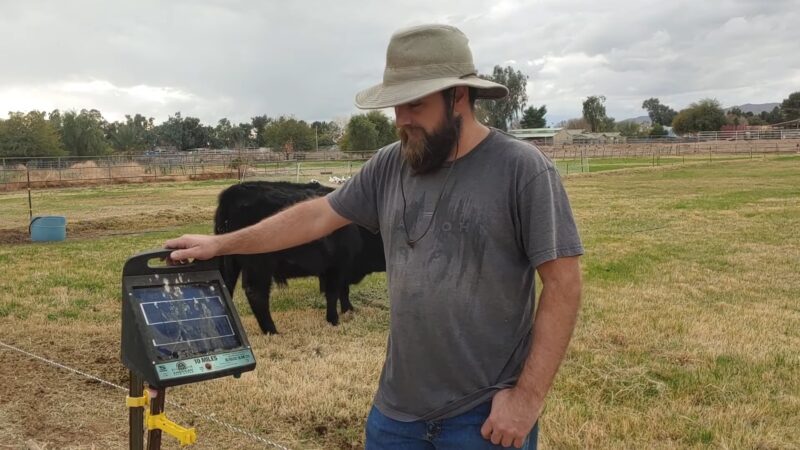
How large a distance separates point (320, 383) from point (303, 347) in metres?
1.15

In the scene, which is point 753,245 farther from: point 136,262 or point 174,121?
point 174,121

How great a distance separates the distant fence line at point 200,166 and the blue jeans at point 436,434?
21.6 meters

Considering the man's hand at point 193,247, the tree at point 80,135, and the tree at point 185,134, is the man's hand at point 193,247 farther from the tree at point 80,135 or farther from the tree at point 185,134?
the tree at point 185,134

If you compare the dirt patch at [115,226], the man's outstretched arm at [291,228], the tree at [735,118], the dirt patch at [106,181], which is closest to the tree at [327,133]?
the dirt patch at [106,181]

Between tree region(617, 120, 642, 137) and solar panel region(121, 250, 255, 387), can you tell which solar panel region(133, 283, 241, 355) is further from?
tree region(617, 120, 642, 137)

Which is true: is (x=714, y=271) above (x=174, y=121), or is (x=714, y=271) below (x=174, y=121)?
below

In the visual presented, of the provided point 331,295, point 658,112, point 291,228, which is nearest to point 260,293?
point 331,295

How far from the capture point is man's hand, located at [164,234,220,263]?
239 cm

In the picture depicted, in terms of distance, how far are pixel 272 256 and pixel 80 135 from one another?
68123mm

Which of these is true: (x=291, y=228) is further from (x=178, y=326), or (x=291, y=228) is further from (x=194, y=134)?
(x=194, y=134)

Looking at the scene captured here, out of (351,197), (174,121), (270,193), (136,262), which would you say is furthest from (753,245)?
(174,121)

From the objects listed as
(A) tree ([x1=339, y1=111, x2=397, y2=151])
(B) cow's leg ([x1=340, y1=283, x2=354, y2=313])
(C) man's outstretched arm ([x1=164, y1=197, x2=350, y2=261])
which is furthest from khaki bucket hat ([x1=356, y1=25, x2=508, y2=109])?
(A) tree ([x1=339, y1=111, x2=397, y2=151])

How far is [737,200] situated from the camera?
19625mm

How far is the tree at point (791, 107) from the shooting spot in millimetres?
103875
